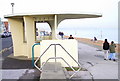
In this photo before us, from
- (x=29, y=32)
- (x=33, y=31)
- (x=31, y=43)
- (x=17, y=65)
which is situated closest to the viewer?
(x=17, y=65)

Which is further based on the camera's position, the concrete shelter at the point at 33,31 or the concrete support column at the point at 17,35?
the concrete support column at the point at 17,35

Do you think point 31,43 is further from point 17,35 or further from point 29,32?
point 17,35

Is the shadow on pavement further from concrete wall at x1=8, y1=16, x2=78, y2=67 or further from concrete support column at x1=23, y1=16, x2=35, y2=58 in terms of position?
concrete support column at x1=23, y1=16, x2=35, y2=58

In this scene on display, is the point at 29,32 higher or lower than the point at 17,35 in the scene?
higher

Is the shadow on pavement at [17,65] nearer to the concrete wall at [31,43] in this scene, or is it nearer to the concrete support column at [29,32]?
the concrete wall at [31,43]

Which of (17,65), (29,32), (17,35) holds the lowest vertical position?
(17,65)

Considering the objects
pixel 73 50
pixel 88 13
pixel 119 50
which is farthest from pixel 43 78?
pixel 119 50

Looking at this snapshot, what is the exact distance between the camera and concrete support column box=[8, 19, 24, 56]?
1305cm

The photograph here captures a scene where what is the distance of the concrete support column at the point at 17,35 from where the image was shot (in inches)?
514

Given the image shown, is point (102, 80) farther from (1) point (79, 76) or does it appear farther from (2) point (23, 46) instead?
(2) point (23, 46)

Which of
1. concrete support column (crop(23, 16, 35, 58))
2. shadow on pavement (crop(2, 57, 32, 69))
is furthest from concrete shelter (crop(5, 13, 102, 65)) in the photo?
shadow on pavement (crop(2, 57, 32, 69))

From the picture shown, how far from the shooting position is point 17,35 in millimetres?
13289

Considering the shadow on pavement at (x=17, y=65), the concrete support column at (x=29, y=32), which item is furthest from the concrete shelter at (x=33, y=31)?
the shadow on pavement at (x=17, y=65)

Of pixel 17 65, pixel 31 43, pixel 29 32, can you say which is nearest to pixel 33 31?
pixel 29 32
